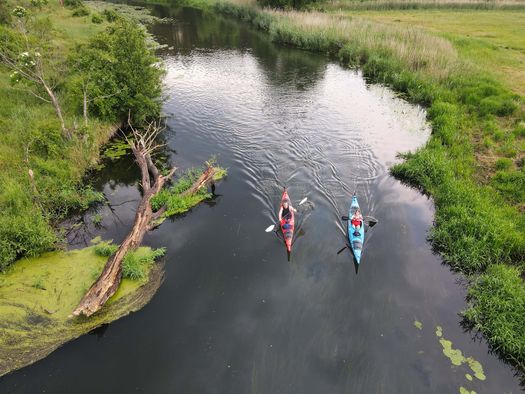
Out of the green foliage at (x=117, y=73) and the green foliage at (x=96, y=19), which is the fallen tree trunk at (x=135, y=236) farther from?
the green foliage at (x=96, y=19)

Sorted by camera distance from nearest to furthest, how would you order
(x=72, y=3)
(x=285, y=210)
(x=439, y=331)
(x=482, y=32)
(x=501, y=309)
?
(x=439, y=331) → (x=501, y=309) → (x=285, y=210) → (x=482, y=32) → (x=72, y=3)

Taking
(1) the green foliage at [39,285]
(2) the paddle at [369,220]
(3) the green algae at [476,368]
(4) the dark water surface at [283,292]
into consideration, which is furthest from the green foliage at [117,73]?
(3) the green algae at [476,368]

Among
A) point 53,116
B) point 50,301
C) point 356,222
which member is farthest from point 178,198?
point 53,116

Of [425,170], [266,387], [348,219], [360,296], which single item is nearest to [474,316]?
[360,296]

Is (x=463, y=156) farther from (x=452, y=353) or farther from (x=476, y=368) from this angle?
(x=476, y=368)

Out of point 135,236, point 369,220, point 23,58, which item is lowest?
point 369,220

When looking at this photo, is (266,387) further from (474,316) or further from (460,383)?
(474,316)
